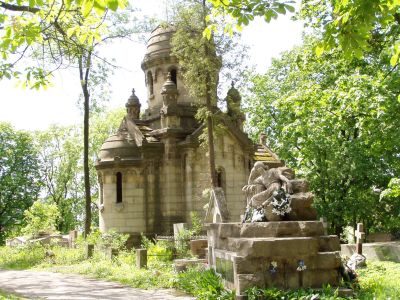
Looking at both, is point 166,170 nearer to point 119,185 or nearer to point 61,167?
point 119,185

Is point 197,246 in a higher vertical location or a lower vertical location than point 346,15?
lower

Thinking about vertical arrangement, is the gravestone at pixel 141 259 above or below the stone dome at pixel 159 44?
below

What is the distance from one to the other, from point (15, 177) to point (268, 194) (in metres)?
36.9

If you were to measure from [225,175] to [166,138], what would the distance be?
3.49 meters

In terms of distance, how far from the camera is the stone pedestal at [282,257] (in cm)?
884

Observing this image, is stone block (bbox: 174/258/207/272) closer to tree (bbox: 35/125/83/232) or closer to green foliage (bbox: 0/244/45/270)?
green foliage (bbox: 0/244/45/270)

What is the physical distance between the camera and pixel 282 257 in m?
8.95

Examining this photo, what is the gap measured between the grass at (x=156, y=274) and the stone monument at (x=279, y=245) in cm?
40

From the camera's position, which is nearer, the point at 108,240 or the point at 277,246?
the point at 277,246

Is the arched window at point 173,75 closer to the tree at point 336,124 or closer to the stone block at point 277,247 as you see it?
the tree at point 336,124

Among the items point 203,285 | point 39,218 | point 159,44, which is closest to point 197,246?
point 203,285

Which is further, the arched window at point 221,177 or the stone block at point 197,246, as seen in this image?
the arched window at point 221,177

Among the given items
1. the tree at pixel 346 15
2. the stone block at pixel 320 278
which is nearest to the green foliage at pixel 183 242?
the stone block at pixel 320 278

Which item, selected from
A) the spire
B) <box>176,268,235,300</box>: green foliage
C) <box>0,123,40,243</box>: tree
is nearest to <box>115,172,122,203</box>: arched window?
the spire
